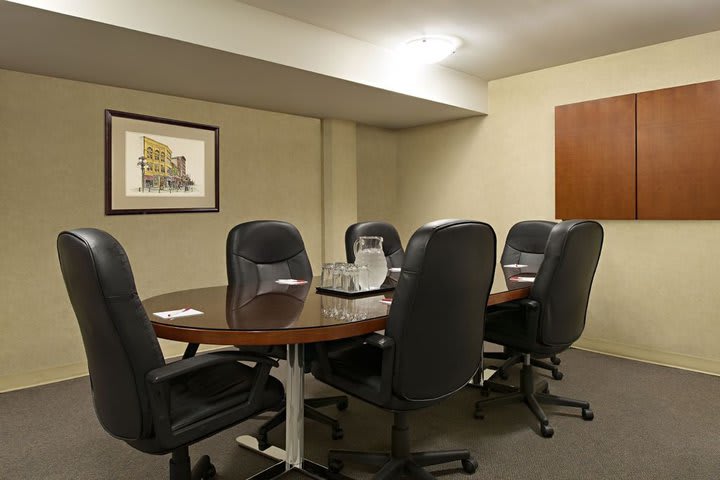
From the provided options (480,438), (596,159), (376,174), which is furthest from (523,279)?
(376,174)

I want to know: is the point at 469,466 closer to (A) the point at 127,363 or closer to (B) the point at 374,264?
(B) the point at 374,264

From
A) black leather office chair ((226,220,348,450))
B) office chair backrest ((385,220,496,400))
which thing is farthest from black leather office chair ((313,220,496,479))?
black leather office chair ((226,220,348,450))

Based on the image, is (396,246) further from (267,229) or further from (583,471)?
(583,471)

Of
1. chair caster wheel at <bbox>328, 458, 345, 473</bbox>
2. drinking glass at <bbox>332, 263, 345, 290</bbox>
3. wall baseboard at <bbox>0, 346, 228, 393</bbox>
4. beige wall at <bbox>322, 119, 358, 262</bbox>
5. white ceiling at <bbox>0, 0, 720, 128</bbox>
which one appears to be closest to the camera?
chair caster wheel at <bbox>328, 458, 345, 473</bbox>

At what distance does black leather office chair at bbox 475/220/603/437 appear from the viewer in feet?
8.73

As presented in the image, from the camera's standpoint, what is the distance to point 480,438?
107 inches

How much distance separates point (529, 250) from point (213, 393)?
2.80m

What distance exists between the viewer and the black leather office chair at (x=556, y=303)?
8.73 ft

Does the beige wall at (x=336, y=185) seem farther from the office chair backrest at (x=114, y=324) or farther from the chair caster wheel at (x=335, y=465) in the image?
the office chair backrest at (x=114, y=324)

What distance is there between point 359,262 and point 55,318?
8.17 feet

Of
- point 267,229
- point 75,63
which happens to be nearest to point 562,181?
point 267,229

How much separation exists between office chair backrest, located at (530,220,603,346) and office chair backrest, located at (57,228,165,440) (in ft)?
6.27

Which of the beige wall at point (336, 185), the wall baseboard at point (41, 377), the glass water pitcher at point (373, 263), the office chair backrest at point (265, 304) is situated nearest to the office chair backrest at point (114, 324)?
the office chair backrest at point (265, 304)

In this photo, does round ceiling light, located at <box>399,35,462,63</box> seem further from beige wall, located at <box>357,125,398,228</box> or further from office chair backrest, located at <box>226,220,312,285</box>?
beige wall, located at <box>357,125,398,228</box>
